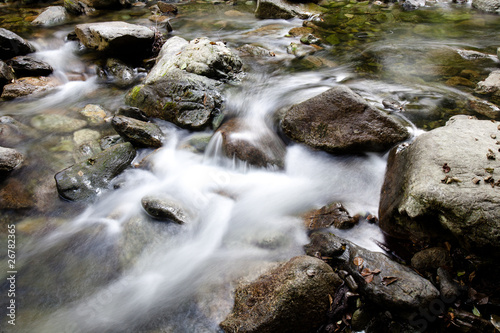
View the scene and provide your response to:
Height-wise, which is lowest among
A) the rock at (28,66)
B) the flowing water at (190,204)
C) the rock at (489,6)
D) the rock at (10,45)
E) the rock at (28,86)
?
the flowing water at (190,204)

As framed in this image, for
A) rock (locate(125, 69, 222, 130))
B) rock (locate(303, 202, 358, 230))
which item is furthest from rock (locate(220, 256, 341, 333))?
rock (locate(125, 69, 222, 130))

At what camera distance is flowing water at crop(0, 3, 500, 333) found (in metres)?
3.45

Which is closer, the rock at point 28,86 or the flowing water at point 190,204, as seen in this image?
the flowing water at point 190,204

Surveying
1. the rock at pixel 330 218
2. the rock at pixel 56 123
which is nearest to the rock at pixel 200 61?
the rock at pixel 56 123

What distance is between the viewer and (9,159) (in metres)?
5.10

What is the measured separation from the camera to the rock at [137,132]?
18.2 ft

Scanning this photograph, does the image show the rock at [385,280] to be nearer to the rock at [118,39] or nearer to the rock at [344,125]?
the rock at [344,125]

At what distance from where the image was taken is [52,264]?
3.89 metres

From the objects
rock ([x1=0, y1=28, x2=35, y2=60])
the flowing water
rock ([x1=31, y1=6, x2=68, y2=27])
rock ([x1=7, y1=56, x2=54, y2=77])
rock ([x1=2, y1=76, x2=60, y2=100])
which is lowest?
the flowing water

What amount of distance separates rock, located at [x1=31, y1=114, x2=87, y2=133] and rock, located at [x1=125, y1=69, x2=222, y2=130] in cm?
145

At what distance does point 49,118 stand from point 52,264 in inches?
168

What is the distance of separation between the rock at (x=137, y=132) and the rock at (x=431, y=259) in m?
4.89

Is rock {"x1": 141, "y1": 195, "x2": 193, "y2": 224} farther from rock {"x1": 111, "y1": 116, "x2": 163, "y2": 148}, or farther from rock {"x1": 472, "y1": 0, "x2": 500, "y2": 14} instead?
rock {"x1": 472, "y1": 0, "x2": 500, "y2": 14}

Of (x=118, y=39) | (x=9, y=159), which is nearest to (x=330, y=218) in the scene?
(x=9, y=159)
